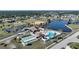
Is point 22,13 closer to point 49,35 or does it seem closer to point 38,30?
point 38,30

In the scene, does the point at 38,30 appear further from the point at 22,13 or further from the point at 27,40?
the point at 22,13

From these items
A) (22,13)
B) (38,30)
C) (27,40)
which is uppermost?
(22,13)

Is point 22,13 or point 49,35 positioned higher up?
point 22,13

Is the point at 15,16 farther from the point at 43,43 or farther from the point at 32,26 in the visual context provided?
the point at 43,43

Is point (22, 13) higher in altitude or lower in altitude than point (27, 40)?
higher

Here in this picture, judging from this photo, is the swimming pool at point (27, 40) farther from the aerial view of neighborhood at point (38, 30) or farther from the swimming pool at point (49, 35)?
the swimming pool at point (49, 35)

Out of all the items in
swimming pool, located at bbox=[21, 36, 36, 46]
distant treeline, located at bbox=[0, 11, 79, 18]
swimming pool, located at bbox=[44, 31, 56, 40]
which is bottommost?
swimming pool, located at bbox=[21, 36, 36, 46]

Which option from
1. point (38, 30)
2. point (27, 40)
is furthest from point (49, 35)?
point (27, 40)

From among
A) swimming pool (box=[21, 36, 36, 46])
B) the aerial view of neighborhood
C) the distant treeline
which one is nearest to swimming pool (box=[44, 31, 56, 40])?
the aerial view of neighborhood

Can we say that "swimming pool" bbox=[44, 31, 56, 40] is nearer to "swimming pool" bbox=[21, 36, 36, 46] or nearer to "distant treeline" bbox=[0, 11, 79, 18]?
"swimming pool" bbox=[21, 36, 36, 46]
